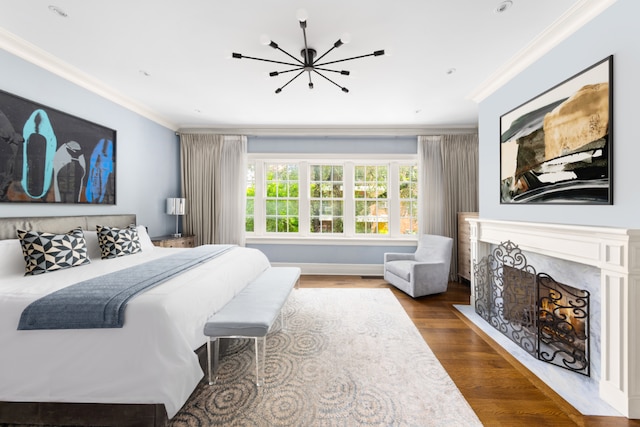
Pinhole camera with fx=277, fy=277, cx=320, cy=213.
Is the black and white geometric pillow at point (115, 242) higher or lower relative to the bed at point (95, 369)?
higher

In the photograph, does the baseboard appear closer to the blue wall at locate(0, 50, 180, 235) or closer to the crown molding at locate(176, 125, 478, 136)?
the blue wall at locate(0, 50, 180, 235)

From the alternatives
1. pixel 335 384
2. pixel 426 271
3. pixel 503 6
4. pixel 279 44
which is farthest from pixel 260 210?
pixel 503 6

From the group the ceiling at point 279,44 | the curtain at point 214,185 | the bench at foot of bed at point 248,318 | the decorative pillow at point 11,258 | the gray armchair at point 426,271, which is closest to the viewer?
the bench at foot of bed at point 248,318

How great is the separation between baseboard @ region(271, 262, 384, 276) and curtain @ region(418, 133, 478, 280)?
1.14 m

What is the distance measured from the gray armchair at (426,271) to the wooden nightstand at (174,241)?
3.33 m

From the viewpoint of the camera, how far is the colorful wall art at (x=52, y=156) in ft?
8.31

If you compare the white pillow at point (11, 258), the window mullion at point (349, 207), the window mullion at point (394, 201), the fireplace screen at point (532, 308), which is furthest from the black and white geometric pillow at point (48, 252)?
the window mullion at point (394, 201)

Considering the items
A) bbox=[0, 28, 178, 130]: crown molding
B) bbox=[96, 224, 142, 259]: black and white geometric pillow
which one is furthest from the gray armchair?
bbox=[0, 28, 178, 130]: crown molding

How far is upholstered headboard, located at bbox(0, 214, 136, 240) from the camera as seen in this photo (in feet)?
8.17

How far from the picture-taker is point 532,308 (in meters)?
2.54

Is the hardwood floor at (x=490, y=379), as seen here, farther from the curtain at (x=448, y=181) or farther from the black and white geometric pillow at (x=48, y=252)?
the black and white geometric pillow at (x=48, y=252)

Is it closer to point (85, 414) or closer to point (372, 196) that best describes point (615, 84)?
point (372, 196)

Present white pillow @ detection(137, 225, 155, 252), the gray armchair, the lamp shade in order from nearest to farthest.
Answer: white pillow @ detection(137, 225, 155, 252) → the gray armchair → the lamp shade

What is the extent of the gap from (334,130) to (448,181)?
87.7 inches
